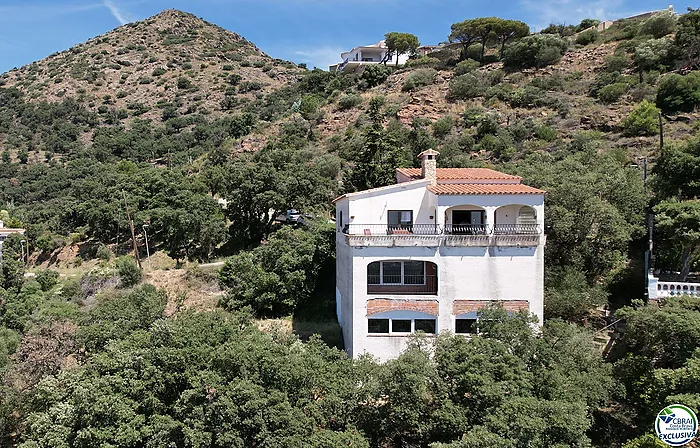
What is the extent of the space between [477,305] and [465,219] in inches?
172

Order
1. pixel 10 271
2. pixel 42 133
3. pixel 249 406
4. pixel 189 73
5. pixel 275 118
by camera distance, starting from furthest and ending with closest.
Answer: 1. pixel 189 73
2. pixel 42 133
3. pixel 275 118
4. pixel 10 271
5. pixel 249 406

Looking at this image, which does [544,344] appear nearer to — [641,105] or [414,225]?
[414,225]

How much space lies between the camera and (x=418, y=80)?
209ft

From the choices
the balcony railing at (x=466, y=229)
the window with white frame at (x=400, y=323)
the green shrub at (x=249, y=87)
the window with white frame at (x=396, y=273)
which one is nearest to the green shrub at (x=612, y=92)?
the balcony railing at (x=466, y=229)

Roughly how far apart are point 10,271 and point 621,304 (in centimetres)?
3893

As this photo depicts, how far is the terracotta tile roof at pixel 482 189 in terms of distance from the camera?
70.0 feet

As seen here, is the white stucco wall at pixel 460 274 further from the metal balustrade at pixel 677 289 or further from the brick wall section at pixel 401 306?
the metal balustrade at pixel 677 289

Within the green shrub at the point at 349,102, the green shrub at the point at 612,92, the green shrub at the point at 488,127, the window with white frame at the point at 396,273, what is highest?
the green shrub at the point at 349,102

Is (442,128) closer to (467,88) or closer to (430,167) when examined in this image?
(467,88)

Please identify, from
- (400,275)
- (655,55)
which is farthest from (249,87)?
(400,275)

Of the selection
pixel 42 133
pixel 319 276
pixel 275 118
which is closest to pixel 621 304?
pixel 319 276

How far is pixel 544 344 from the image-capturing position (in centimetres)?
1691

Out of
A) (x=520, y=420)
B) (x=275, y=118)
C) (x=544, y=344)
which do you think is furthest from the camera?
(x=275, y=118)

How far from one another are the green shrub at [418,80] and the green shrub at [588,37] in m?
21.1
